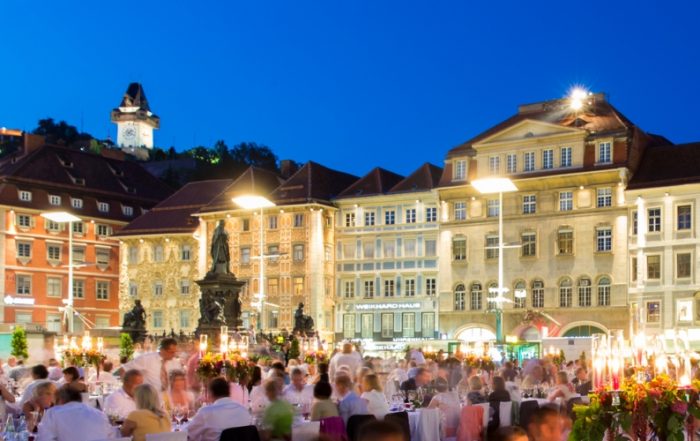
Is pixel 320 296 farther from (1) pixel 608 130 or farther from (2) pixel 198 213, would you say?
(1) pixel 608 130

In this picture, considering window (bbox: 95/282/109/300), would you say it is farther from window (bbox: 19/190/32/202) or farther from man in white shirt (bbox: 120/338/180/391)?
man in white shirt (bbox: 120/338/180/391)

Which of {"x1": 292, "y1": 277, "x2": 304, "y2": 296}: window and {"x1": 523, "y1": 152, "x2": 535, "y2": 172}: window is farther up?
{"x1": 523, "y1": 152, "x2": 535, "y2": 172}: window

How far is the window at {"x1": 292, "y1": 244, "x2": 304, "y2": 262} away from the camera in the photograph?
215 ft

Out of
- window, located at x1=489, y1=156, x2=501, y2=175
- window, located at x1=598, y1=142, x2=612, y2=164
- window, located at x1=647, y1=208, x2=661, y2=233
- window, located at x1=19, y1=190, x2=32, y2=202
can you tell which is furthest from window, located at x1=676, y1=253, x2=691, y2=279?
window, located at x1=19, y1=190, x2=32, y2=202

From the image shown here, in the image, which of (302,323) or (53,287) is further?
(53,287)

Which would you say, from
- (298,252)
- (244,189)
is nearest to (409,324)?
(298,252)

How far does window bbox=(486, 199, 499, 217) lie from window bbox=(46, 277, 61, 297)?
28073 mm

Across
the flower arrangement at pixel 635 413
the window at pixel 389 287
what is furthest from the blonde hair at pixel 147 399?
the window at pixel 389 287

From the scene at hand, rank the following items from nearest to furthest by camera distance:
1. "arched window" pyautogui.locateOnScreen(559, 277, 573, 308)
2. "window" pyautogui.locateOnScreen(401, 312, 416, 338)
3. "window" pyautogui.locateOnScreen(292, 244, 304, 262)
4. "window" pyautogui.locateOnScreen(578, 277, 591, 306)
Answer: "window" pyautogui.locateOnScreen(578, 277, 591, 306) < "arched window" pyautogui.locateOnScreen(559, 277, 573, 308) < "window" pyautogui.locateOnScreen(401, 312, 416, 338) < "window" pyautogui.locateOnScreen(292, 244, 304, 262)

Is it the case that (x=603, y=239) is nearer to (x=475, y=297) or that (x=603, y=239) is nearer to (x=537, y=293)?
(x=537, y=293)

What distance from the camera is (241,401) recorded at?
16.5 meters

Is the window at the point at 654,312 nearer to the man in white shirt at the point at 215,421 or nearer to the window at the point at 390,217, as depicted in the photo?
the window at the point at 390,217

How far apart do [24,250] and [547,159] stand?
32.2 meters

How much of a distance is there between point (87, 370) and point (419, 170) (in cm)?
4309
